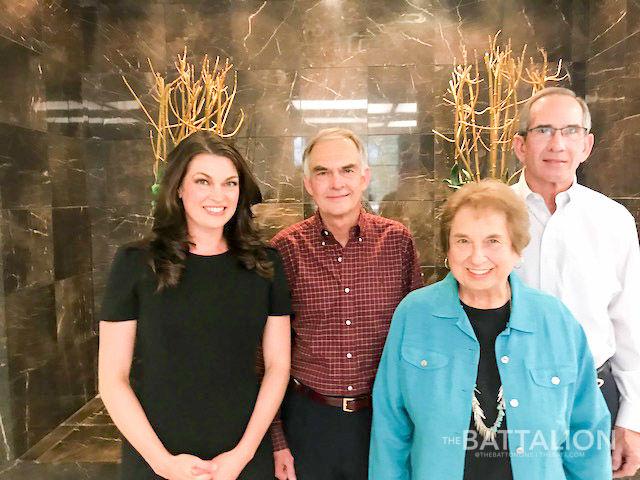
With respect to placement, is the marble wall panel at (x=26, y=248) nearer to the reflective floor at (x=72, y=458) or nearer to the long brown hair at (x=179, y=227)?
the reflective floor at (x=72, y=458)

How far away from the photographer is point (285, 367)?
5.12ft

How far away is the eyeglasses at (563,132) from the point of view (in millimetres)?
1580

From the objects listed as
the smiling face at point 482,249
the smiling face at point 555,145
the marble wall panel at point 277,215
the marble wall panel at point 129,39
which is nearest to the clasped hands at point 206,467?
the smiling face at point 482,249

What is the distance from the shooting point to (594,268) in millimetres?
1599

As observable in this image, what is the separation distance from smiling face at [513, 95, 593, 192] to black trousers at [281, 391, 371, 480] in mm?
990

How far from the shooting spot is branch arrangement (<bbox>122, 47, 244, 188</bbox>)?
11.6ft

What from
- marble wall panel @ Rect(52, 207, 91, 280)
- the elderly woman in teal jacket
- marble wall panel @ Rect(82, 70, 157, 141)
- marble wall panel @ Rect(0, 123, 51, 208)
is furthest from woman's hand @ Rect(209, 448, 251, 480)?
marble wall panel @ Rect(82, 70, 157, 141)

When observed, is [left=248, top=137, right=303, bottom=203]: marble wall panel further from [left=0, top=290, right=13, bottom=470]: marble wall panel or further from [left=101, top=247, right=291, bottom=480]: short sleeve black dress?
[left=101, top=247, right=291, bottom=480]: short sleeve black dress

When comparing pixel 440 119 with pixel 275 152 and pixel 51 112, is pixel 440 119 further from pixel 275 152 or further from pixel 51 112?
pixel 51 112

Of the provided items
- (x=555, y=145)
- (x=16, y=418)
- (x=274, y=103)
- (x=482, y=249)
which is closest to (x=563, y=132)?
(x=555, y=145)

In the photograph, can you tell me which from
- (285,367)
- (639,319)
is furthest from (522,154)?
(285,367)

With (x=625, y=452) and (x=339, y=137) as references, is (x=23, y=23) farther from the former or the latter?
(x=625, y=452)

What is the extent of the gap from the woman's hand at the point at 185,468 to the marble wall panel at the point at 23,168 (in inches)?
77.7

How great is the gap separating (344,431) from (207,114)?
2.58 meters
